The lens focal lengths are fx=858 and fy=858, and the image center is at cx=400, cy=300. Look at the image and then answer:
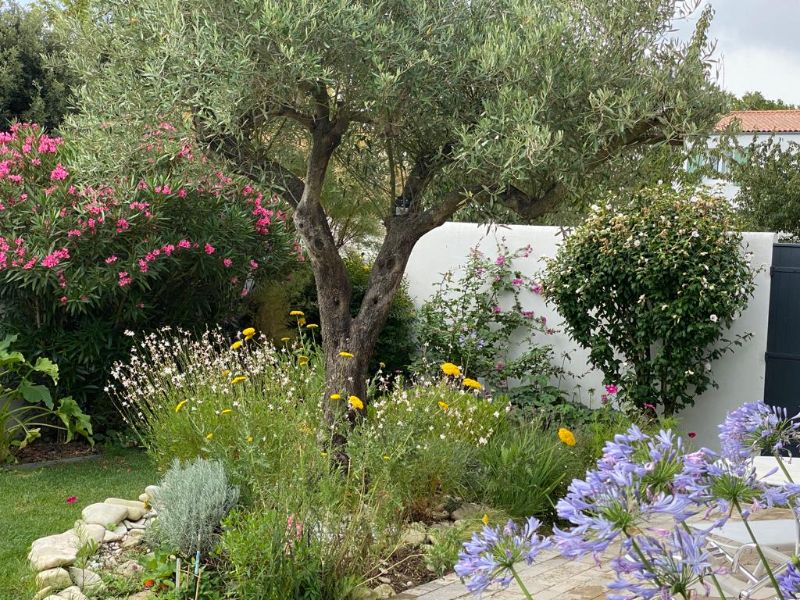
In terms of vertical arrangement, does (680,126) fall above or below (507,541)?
above

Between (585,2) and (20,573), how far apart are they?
4.51 metres

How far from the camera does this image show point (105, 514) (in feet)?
16.5

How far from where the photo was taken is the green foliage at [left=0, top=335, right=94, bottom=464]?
23.4ft

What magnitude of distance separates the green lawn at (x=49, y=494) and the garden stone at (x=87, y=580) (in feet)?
0.75

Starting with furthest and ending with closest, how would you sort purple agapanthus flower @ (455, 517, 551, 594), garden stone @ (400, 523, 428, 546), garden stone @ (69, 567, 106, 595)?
garden stone @ (400, 523, 428, 546)
garden stone @ (69, 567, 106, 595)
purple agapanthus flower @ (455, 517, 551, 594)

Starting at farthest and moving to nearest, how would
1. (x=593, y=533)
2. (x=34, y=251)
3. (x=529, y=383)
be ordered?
(x=529, y=383), (x=34, y=251), (x=593, y=533)

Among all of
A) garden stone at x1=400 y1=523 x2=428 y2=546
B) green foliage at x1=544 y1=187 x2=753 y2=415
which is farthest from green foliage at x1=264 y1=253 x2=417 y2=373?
garden stone at x1=400 y1=523 x2=428 y2=546

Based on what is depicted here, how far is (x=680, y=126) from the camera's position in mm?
4879

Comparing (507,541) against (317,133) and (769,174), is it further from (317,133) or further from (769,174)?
(769,174)

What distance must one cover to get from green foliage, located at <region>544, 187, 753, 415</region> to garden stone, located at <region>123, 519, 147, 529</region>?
463 cm

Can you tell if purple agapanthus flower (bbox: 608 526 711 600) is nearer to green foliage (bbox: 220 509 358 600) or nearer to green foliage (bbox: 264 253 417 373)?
green foliage (bbox: 220 509 358 600)

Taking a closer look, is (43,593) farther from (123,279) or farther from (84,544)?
(123,279)

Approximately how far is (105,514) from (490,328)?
5242 millimetres

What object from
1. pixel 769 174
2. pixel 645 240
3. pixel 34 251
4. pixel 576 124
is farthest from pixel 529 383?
pixel 769 174
